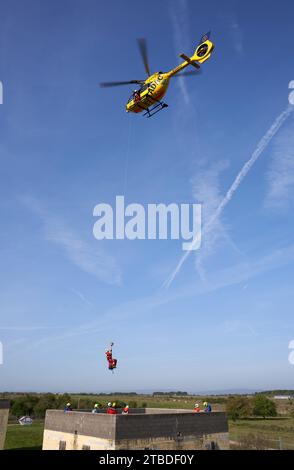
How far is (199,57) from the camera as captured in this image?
30.5 metres

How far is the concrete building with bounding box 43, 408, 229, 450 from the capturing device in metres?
23.8

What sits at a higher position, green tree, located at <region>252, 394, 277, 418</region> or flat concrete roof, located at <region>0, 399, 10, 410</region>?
flat concrete roof, located at <region>0, 399, 10, 410</region>

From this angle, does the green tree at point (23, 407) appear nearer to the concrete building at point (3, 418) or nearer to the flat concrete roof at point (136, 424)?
the concrete building at point (3, 418)

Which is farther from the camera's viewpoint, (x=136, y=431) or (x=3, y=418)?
(x=3, y=418)

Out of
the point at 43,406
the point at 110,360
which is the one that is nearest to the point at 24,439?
the point at 43,406

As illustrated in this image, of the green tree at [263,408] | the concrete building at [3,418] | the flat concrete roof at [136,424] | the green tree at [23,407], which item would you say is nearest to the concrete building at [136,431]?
the flat concrete roof at [136,424]

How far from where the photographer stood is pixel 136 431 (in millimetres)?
24359

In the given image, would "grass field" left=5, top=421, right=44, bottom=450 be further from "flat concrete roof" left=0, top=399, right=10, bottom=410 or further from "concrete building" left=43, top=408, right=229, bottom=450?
"concrete building" left=43, top=408, right=229, bottom=450

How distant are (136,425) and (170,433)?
305 centimetres

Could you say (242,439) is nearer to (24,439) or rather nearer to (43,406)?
(24,439)

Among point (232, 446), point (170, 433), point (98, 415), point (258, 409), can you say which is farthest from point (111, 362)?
point (258, 409)

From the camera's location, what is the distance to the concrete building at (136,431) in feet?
78.1

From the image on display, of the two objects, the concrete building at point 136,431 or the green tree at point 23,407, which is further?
the green tree at point 23,407

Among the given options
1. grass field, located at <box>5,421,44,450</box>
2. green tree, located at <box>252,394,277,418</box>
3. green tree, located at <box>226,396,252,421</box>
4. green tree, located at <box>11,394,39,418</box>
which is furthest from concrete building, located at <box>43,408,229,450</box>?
green tree, located at <box>252,394,277,418</box>
